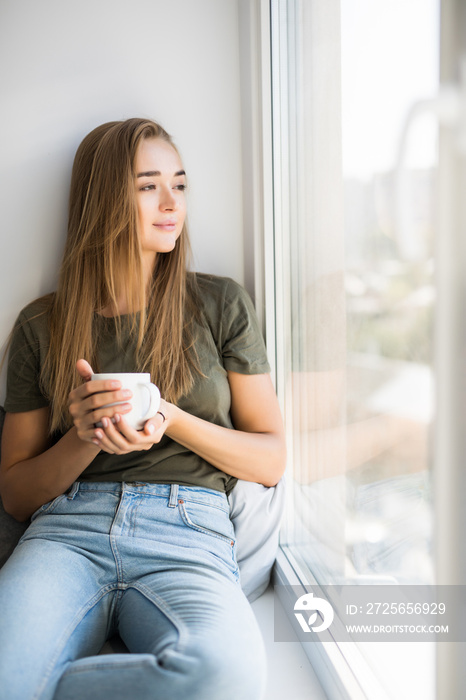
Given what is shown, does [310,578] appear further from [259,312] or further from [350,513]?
[259,312]

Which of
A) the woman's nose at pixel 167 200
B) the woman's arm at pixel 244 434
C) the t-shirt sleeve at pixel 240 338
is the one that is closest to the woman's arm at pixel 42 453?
the woman's arm at pixel 244 434

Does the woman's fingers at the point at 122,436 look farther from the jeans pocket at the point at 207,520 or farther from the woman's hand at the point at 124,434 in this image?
the jeans pocket at the point at 207,520

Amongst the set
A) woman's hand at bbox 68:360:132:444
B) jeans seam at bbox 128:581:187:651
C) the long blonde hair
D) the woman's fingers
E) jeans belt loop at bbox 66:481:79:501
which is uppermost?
the long blonde hair

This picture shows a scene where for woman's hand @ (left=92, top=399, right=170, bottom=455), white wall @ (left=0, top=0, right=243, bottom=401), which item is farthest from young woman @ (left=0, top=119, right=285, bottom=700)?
white wall @ (left=0, top=0, right=243, bottom=401)

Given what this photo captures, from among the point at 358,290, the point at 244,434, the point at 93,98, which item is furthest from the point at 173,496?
the point at 93,98

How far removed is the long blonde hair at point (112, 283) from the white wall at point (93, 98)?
0.15m

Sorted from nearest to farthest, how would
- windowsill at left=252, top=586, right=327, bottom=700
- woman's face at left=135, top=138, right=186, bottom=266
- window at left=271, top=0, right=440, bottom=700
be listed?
1. window at left=271, top=0, right=440, bottom=700
2. windowsill at left=252, top=586, right=327, bottom=700
3. woman's face at left=135, top=138, right=186, bottom=266

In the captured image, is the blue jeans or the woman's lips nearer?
the blue jeans

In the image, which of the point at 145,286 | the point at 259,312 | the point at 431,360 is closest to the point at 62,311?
the point at 145,286

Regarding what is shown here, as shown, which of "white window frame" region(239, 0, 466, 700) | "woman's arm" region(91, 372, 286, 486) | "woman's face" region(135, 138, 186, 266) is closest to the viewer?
"white window frame" region(239, 0, 466, 700)

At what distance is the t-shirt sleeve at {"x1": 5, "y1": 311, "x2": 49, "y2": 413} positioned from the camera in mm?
1353

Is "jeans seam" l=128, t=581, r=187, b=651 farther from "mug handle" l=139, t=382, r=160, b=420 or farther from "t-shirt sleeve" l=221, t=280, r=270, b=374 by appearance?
"t-shirt sleeve" l=221, t=280, r=270, b=374

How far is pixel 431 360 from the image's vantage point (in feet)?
2.41

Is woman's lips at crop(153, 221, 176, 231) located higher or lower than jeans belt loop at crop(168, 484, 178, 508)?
higher
